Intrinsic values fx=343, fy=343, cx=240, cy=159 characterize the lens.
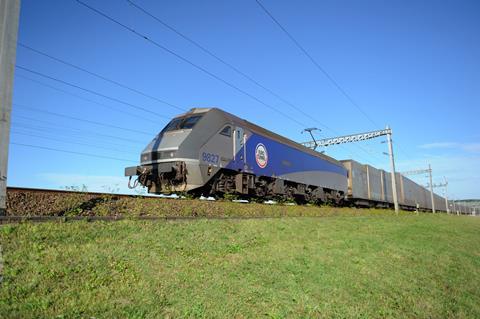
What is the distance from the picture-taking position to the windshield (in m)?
12.2

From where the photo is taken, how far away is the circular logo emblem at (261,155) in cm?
1468

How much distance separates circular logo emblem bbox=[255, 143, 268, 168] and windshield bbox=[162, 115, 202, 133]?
134 inches

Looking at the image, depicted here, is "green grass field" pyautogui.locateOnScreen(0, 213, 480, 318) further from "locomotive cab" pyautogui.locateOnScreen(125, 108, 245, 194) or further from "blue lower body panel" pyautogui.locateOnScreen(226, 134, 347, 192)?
"blue lower body panel" pyautogui.locateOnScreen(226, 134, 347, 192)

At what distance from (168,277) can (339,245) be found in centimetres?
490

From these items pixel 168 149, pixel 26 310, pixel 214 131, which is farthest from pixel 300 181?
pixel 26 310

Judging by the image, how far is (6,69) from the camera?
6.44 metres

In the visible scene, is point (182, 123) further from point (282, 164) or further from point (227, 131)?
point (282, 164)

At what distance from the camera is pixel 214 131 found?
12.5m

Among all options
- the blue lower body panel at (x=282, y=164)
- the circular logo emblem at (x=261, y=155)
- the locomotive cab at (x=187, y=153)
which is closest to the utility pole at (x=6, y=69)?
the locomotive cab at (x=187, y=153)

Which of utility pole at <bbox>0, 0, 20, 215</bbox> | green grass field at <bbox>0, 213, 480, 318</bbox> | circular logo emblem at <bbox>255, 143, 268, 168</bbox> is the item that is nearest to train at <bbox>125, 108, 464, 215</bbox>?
circular logo emblem at <bbox>255, 143, 268, 168</bbox>

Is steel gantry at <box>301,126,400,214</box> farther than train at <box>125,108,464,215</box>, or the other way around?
steel gantry at <box>301,126,400,214</box>

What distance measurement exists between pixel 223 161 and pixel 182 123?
205 centimetres

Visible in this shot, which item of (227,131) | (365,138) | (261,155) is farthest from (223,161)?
(365,138)

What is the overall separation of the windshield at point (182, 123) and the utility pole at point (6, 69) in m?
6.09
